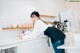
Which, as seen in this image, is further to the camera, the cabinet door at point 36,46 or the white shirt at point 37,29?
the white shirt at point 37,29

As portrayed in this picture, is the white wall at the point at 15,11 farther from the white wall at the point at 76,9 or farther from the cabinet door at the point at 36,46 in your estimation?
the white wall at the point at 76,9

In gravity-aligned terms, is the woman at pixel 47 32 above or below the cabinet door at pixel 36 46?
above

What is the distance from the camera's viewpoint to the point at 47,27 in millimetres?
3094

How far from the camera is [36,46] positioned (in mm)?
3021

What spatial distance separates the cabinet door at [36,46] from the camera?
2.69 meters

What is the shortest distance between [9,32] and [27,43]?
119 centimetres

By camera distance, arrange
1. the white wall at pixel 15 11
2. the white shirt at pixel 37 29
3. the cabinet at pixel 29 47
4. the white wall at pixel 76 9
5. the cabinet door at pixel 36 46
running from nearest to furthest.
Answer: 1. the cabinet at pixel 29 47
2. the cabinet door at pixel 36 46
3. the white shirt at pixel 37 29
4. the white wall at pixel 15 11
5. the white wall at pixel 76 9

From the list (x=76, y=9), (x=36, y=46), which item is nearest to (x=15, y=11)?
(x=36, y=46)

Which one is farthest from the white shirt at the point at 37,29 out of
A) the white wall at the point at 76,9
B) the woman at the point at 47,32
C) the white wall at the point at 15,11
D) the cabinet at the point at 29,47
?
the white wall at the point at 76,9

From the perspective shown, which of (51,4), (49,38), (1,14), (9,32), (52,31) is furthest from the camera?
(51,4)

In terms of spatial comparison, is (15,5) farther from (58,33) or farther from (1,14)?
(58,33)

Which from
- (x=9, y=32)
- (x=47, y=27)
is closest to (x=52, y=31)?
(x=47, y=27)

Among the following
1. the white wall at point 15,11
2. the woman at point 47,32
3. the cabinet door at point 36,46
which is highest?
the white wall at point 15,11

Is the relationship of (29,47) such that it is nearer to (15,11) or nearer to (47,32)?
(47,32)
